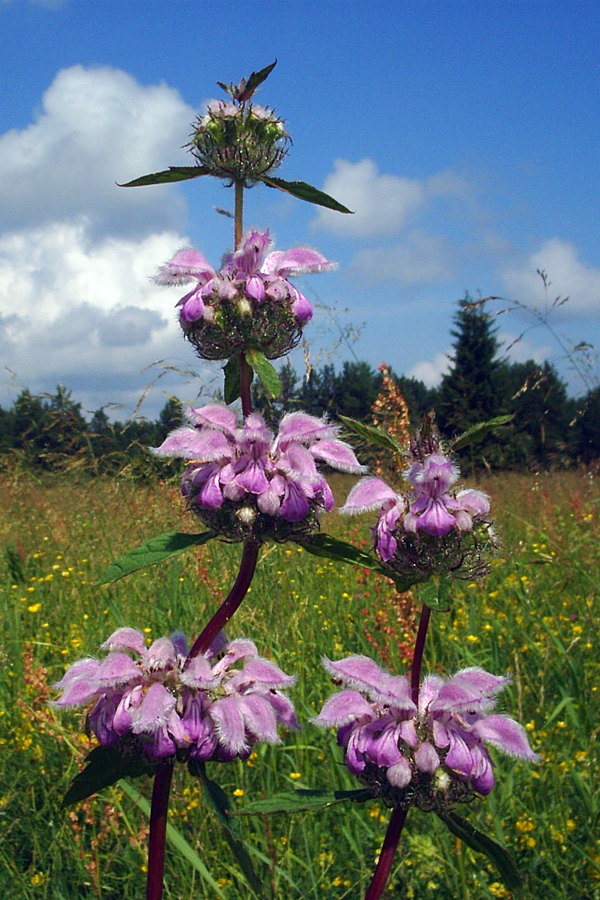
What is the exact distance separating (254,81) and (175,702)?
1204 mm

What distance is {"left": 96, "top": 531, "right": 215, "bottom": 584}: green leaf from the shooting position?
1188 millimetres

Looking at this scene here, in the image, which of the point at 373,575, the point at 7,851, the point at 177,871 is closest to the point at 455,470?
the point at 177,871

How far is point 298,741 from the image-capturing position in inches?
102

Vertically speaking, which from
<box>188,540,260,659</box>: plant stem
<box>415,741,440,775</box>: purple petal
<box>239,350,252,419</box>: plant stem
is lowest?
<box>415,741,440,775</box>: purple petal

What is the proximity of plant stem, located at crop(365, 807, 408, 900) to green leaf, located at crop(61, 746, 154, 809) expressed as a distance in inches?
16.9

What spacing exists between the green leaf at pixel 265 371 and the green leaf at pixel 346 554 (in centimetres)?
29

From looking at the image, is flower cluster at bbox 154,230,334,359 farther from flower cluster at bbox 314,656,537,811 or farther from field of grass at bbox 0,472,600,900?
field of grass at bbox 0,472,600,900

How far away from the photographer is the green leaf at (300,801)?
1.14m

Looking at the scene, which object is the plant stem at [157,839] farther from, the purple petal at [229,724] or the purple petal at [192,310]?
the purple petal at [192,310]

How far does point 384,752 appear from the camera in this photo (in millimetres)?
1177

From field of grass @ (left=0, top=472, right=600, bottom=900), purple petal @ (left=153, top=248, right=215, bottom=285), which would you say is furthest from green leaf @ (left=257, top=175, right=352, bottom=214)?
field of grass @ (left=0, top=472, right=600, bottom=900)

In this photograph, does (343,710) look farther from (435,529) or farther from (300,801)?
(435,529)

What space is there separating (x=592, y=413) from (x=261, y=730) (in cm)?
2955

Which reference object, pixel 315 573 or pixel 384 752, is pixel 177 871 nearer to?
pixel 384 752
